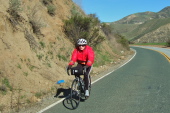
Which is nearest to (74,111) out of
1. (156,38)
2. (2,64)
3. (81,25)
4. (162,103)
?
(162,103)

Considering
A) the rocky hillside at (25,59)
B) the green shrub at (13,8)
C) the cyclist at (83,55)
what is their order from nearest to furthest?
the cyclist at (83,55) → the rocky hillside at (25,59) → the green shrub at (13,8)

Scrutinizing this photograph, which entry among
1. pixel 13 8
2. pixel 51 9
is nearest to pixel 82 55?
pixel 13 8

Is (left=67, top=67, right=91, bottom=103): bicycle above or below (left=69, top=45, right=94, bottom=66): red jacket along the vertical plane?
below

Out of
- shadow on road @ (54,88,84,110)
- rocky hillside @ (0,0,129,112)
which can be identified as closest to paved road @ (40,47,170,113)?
shadow on road @ (54,88,84,110)

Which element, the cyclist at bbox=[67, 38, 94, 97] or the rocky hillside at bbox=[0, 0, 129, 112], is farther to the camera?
the rocky hillside at bbox=[0, 0, 129, 112]

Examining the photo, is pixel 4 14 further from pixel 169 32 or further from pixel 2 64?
pixel 169 32

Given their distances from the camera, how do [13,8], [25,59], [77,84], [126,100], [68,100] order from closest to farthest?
[77,84]
[126,100]
[68,100]
[25,59]
[13,8]

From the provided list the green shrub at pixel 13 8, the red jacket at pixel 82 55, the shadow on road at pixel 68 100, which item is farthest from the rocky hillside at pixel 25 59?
the red jacket at pixel 82 55

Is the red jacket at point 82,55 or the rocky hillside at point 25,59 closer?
the red jacket at point 82,55

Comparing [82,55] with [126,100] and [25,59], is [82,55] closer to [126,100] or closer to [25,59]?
[126,100]

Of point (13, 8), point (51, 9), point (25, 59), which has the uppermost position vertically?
point (51, 9)

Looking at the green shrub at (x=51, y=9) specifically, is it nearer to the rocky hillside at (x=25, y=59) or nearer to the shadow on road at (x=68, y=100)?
the rocky hillside at (x=25, y=59)

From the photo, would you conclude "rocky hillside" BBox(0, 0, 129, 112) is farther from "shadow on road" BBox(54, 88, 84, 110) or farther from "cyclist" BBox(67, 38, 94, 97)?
"cyclist" BBox(67, 38, 94, 97)

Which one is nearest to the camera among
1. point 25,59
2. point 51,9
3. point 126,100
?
point 126,100
